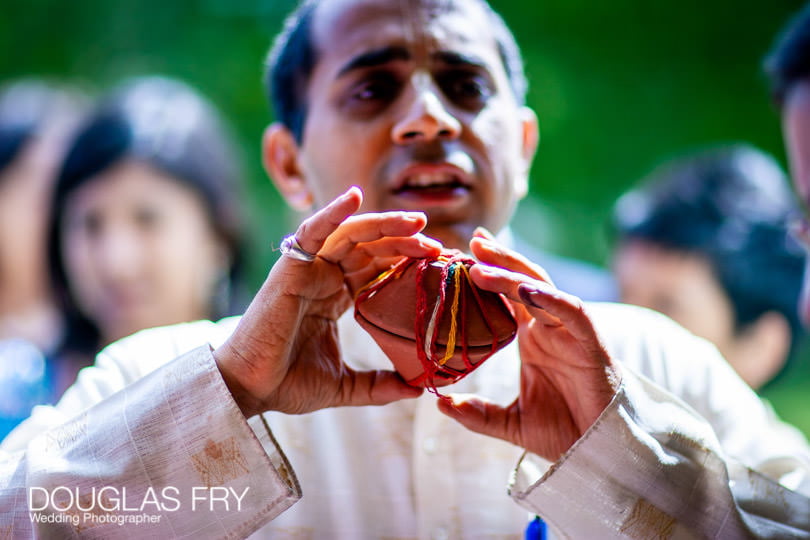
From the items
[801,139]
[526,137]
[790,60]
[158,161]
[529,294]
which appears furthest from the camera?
[158,161]

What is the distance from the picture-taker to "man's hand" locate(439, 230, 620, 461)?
0.98 meters

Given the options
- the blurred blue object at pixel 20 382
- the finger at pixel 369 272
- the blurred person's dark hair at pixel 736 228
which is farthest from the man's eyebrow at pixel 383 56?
the blurred person's dark hair at pixel 736 228

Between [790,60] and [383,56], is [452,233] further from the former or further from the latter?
[790,60]

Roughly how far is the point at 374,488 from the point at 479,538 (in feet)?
0.66

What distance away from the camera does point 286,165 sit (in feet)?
5.28

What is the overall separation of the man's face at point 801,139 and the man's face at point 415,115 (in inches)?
29.4

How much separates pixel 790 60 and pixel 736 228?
1026mm

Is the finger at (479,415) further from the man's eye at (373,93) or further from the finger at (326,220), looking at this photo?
the man's eye at (373,93)

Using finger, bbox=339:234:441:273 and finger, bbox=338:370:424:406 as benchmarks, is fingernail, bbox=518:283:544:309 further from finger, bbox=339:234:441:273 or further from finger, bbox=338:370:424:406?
finger, bbox=338:370:424:406

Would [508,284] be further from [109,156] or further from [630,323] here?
[109,156]

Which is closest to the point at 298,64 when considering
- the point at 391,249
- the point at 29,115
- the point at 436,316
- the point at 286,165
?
the point at 286,165

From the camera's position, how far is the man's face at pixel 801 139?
1.76 metres

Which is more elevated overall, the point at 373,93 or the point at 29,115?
the point at 29,115

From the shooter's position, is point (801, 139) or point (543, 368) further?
point (801, 139)
